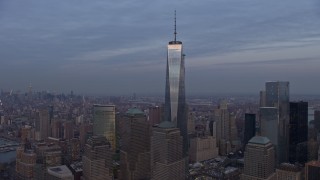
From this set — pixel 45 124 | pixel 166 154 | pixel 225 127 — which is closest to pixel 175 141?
pixel 166 154

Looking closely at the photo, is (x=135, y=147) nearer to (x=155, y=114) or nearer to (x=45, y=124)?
(x=155, y=114)

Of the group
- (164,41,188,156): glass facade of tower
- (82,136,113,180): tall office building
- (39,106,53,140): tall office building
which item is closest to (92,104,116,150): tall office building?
(164,41,188,156): glass facade of tower

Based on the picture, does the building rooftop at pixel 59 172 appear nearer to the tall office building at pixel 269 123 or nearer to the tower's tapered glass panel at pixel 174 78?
the tower's tapered glass panel at pixel 174 78

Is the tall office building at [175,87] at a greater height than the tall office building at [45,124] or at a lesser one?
greater

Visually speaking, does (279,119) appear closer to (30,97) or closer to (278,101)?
(278,101)

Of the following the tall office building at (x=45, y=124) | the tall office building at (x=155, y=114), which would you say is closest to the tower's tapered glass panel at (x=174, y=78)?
the tall office building at (x=155, y=114)

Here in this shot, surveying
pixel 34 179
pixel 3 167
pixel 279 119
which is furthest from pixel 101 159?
pixel 279 119
